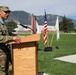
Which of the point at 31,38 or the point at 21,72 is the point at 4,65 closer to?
the point at 21,72

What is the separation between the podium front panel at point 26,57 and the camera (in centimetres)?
516

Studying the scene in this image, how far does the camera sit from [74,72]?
9.15m

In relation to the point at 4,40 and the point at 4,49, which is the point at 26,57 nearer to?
the point at 4,49

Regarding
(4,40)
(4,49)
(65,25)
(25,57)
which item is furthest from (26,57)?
(65,25)

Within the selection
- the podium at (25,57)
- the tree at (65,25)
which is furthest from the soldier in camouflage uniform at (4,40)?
the tree at (65,25)

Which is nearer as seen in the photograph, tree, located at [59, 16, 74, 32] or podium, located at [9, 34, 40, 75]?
podium, located at [9, 34, 40, 75]

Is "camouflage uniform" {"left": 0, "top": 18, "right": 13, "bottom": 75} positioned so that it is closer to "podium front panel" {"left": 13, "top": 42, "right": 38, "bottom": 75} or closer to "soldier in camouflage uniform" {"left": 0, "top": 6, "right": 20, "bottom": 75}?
"soldier in camouflage uniform" {"left": 0, "top": 6, "right": 20, "bottom": 75}

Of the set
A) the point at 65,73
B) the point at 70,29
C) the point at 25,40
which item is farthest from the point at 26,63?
the point at 70,29

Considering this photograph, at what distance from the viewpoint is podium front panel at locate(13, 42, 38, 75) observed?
516 centimetres

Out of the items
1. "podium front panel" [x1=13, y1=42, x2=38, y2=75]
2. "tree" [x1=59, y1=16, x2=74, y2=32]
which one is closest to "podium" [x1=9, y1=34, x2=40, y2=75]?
"podium front panel" [x1=13, y1=42, x2=38, y2=75]

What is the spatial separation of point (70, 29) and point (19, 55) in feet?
447

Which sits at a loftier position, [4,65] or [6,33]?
[6,33]

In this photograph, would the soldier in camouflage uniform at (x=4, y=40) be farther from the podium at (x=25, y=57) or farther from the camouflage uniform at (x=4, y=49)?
the podium at (x=25, y=57)

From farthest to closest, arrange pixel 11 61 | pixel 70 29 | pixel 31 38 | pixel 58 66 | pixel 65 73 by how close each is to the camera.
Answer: pixel 70 29 → pixel 58 66 → pixel 65 73 → pixel 11 61 → pixel 31 38
